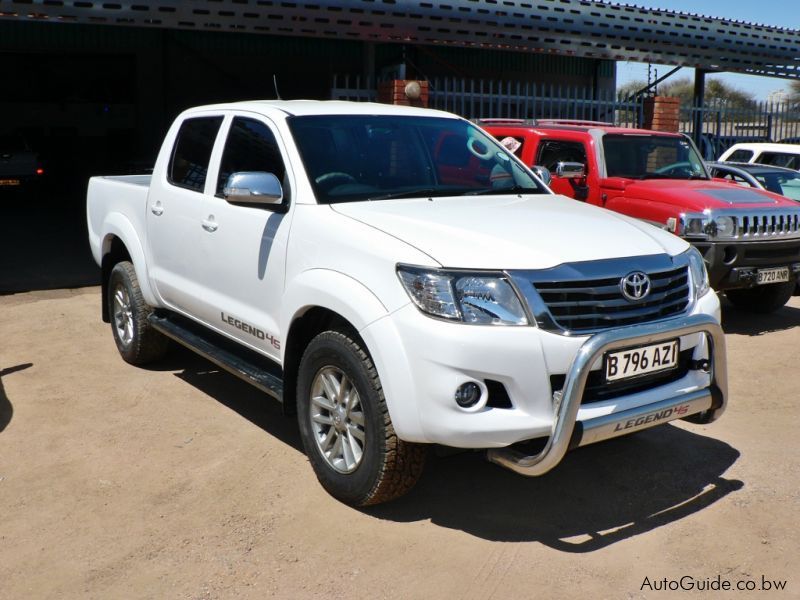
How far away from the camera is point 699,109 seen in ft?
51.4

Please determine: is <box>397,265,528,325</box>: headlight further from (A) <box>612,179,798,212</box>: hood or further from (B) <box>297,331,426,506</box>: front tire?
(A) <box>612,179,798,212</box>: hood

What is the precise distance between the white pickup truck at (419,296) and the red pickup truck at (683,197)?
2.72 meters

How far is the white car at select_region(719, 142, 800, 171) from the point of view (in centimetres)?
1214

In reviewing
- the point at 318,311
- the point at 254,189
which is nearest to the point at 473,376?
the point at 318,311

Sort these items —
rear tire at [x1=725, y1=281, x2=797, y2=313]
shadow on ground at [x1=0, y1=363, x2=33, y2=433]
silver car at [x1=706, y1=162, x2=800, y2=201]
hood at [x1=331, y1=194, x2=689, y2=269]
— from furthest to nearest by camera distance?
1. silver car at [x1=706, y1=162, x2=800, y2=201]
2. rear tire at [x1=725, y1=281, x2=797, y2=313]
3. shadow on ground at [x1=0, y1=363, x2=33, y2=433]
4. hood at [x1=331, y1=194, x2=689, y2=269]

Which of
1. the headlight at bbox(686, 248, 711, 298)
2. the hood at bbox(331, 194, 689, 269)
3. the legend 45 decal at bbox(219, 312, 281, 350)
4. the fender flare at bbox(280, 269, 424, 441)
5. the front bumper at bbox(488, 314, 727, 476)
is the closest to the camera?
the front bumper at bbox(488, 314, 727, 476)

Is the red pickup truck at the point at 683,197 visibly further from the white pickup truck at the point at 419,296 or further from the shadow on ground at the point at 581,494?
the shadow on ground at the point at 581,494

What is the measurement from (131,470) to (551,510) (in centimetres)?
216

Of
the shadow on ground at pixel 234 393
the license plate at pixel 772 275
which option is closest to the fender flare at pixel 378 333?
the shadow on ground at pixel 234 393

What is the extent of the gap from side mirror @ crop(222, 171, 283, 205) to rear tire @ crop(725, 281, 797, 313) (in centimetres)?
549

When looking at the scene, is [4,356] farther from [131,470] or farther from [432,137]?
[432,137]

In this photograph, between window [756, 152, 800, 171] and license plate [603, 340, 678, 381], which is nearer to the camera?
license plate [603, 340, 678, 381]

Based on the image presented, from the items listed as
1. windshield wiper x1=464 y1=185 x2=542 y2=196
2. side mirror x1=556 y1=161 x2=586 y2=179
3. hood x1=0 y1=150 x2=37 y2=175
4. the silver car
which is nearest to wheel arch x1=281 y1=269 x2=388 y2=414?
windshield wiper x1=464 y1=185 x2=542 y2=196

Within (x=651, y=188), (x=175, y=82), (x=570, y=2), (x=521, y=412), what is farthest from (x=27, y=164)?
(x=521, y=412)
